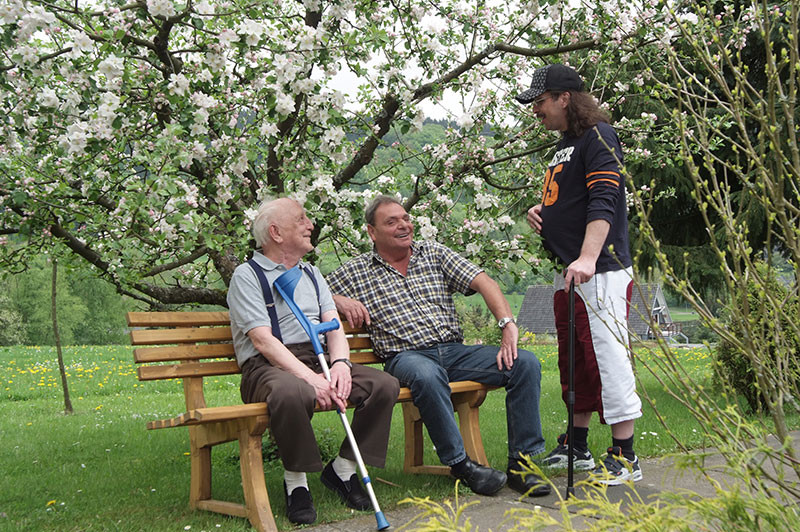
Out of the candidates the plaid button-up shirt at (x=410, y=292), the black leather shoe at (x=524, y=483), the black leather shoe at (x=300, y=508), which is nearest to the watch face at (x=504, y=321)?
the plaid button-up shirt at (x=410, y=292)

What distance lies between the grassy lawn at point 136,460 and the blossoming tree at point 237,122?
1.14m

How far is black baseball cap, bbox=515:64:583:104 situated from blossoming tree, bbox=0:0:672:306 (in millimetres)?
391

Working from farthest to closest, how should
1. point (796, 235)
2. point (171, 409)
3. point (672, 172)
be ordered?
1. point (672, 172)
2. point (171, 409)
3. point (796, 235)

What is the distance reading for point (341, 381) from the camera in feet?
12.2

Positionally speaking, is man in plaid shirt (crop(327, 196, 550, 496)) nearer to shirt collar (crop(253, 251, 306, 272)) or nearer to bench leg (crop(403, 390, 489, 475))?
bench leg (crop(403, 390, 489, 475))

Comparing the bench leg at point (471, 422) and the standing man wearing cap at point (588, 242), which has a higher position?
the standing man wearing cap at point (588, 242)

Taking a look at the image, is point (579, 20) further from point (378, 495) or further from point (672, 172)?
point (672, 172)

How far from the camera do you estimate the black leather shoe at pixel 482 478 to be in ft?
12.6

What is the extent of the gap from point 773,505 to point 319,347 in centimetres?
253

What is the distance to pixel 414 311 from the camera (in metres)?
4.39

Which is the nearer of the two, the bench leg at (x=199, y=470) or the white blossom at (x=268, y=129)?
the bench leg at (x=199, y=470)

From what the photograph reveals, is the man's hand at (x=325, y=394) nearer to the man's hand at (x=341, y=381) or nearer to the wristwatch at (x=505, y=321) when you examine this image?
the man's hand at (x=341, y=381)

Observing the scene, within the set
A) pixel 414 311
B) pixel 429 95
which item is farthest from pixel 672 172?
pixel 414 311

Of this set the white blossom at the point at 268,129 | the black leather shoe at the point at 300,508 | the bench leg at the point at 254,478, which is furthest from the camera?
the white blossom at the point at 268,129
